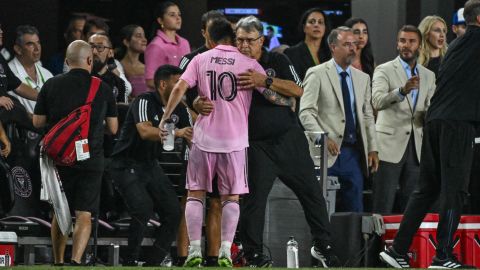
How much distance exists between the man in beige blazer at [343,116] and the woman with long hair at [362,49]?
111 centimetres

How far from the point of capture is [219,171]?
1376 centimetres

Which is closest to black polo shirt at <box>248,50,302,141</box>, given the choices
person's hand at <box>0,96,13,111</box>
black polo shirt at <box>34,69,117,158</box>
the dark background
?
black polo shirt at <box>34,69,117,158</box>

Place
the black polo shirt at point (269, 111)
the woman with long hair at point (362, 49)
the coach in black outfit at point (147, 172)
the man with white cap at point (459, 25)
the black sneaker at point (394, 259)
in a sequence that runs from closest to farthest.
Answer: the black sneaker at point (394, 259), the black polo shirt at point (269, 111), the coach in black outfit at point (147, 172), the woman with long hair at point (362, 49), the man with white cap at point (459, 25)

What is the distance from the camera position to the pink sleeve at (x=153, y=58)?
17.7m

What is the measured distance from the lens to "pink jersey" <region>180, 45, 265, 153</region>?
13.7 m

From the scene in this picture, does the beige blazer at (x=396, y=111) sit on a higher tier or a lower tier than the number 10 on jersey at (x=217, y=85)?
lower

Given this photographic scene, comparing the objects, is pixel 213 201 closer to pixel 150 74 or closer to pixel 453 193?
pixel 453 193

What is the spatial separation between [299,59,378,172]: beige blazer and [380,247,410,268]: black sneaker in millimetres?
2128

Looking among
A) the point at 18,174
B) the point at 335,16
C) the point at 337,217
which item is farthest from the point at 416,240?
the point at 335,16

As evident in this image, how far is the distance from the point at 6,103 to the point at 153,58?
2315 millimetres

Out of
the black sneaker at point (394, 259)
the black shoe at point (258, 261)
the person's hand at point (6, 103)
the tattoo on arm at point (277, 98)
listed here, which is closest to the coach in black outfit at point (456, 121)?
the black sneaker at point (394, 259)

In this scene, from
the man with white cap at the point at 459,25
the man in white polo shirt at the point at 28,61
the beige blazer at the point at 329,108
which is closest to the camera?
the beige blazer at the point at 329,108

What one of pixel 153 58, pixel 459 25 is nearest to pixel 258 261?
pixel 153 58

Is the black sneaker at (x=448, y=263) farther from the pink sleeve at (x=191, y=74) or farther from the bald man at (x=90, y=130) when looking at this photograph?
the bald man at (x=90, y=130)
